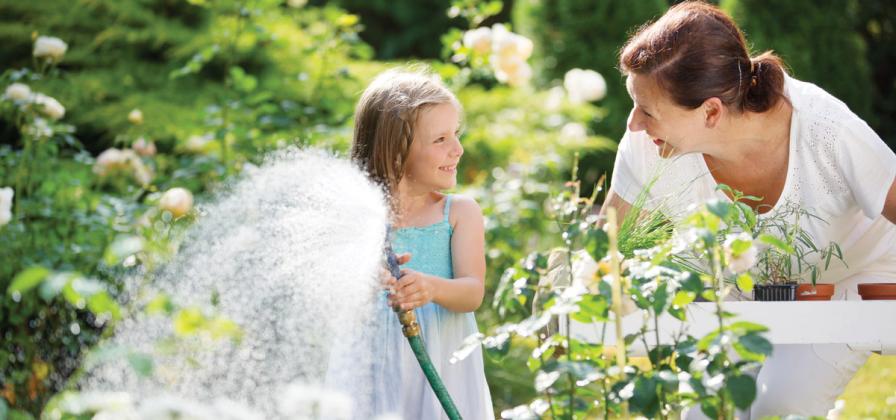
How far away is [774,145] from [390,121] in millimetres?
967

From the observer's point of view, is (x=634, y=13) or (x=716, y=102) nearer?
(x=716, y=102)

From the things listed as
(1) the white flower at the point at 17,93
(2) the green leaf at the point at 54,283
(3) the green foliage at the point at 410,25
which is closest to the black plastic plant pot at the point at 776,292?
(2) the green leaf at the point at 54,283

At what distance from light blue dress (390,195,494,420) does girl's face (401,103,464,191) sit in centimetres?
13

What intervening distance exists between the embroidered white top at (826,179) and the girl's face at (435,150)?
0.47 m

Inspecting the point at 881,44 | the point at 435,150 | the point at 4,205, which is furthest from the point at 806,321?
the point at 881,44

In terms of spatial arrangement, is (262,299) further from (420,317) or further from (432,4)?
(432,4)

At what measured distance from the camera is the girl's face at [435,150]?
2463mm

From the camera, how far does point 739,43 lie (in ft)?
8.11

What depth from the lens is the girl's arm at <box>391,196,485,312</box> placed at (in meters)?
2.21

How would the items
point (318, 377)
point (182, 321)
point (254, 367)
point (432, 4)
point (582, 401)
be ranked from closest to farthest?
point (182, 321) → point (582, 401) → point (318, 377) → point (254, 367) → point (432, 4)

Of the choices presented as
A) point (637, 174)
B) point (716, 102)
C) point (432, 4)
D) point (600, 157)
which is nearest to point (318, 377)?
point (637, 174)

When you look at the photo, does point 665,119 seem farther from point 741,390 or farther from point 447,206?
point 741,390

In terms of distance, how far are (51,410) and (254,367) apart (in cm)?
159

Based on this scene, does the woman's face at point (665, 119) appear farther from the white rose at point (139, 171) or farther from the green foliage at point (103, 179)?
the white rose at point (139, 171)
